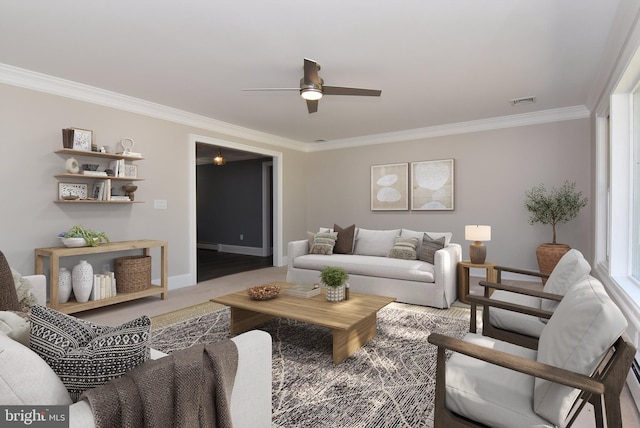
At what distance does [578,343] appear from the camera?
1.23m

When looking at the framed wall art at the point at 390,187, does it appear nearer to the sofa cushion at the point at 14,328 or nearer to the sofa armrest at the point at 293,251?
the sofa armrest at the point at 293,251

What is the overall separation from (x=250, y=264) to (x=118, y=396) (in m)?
6.19

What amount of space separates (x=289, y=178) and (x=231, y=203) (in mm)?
2747

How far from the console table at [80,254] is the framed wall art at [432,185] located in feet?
14.0

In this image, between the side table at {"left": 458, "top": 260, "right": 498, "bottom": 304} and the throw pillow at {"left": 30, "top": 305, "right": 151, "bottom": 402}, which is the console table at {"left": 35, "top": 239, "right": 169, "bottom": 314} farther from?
the side table at {"left": 458, "top": 260, "right": 498, "bottom": 304}

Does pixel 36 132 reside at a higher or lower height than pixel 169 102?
lower

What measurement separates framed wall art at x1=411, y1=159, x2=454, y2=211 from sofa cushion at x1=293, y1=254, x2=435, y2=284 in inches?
78.1

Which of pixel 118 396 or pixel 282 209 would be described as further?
pixel 282 209

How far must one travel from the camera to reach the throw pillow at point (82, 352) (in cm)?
106

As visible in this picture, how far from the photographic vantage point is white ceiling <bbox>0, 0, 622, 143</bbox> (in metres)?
2.47

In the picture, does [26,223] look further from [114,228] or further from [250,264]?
[250,264]

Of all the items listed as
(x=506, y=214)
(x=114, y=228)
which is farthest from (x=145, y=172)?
(x=506, y=214)

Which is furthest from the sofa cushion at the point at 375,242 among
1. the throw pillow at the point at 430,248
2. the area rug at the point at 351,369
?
the area rug at the point at 351,369

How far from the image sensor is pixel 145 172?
466 centimetres
